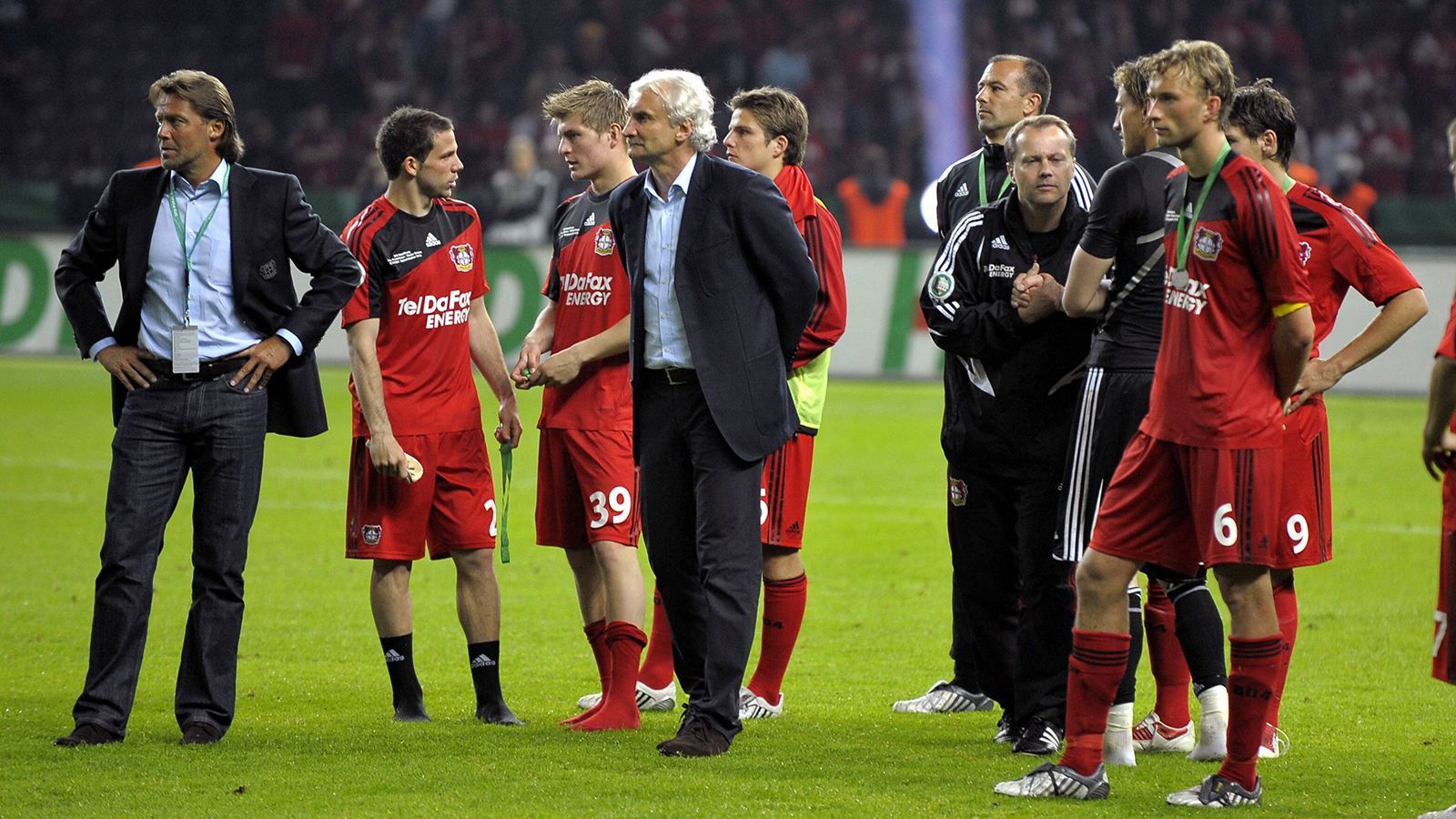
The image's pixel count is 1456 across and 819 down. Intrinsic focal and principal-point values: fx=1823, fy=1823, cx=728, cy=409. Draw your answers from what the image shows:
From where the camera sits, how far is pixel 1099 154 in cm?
2242

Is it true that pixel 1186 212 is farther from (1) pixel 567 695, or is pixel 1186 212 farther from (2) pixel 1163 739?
(1) pixel 567 695

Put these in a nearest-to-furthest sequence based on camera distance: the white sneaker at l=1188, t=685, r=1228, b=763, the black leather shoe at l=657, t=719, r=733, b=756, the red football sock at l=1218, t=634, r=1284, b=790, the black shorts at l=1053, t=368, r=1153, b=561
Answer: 1. the red football sock at l=1218, t=634, r=1284, b=790
2. the black shorts at l=1053, t=368, r=1153, b=561
3. the black leather shoe at l=657, t=719, r=733, b=756
4. the white sneaker at l=1188, t=685, r=1228, b=763

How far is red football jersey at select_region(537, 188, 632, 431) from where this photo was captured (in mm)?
6016

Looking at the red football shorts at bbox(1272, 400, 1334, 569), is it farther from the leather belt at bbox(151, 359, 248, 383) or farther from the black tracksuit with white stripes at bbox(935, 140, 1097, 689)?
the leather belt at bbox(151, 359, 248, 383)

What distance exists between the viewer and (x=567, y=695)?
644 cm

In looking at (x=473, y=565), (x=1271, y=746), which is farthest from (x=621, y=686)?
(x=1271, y=746)

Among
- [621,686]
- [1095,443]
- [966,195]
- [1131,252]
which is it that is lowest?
[621,686]

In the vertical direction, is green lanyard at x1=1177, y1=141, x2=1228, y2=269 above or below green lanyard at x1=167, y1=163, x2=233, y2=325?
above

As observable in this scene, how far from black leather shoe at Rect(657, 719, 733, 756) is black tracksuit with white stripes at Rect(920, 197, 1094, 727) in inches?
35.8

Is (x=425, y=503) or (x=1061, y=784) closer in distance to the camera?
(x=1061, y=784)

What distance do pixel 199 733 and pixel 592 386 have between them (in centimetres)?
165

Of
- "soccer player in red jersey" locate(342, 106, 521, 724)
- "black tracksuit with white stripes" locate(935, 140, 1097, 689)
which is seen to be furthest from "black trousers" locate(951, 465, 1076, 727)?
"soccer player in red jersey" locate(342, 106, 521, 724)

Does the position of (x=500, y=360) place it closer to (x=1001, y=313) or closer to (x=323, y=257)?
(x=323, y=257)

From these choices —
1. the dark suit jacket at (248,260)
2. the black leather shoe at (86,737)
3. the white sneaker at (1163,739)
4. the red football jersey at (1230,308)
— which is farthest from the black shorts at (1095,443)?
the black leather shoe at (86,737)
